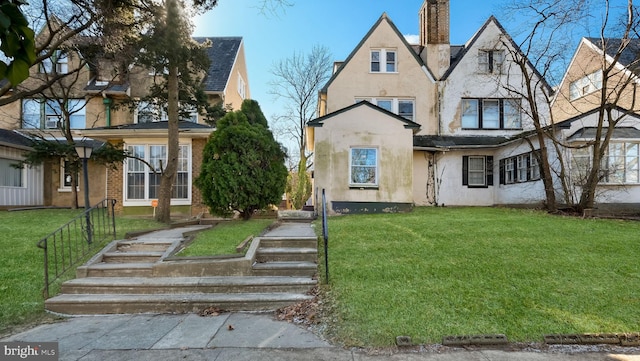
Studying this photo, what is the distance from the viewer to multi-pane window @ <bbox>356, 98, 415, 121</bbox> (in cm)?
1742

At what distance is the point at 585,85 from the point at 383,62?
11562 mm

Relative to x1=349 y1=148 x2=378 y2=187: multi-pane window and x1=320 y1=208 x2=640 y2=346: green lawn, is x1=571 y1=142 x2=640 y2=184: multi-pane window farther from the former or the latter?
x1=349 y1=148 x2=378 y2=187: multi-pane window

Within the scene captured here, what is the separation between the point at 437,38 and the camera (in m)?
18.2

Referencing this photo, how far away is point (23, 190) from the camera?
16.5m

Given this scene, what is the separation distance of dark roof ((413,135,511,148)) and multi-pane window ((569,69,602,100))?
6.34 metres

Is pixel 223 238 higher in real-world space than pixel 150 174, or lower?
lower

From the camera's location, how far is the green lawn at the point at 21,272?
5074mm

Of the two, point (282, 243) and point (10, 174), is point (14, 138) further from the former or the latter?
point (282, 243)

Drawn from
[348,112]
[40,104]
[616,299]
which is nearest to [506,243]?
[616,299]

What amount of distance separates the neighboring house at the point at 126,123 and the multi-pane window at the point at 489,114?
40.2 ft

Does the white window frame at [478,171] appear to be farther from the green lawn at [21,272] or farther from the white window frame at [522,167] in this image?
the green lawn at [21,272]

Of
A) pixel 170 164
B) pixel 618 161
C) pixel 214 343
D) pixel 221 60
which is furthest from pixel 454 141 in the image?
pixel 214 343

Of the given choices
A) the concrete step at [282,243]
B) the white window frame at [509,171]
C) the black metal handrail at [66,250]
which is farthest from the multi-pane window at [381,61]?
the black metal handrail at [66,250]

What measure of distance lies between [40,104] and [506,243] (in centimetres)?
2150
